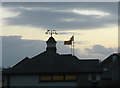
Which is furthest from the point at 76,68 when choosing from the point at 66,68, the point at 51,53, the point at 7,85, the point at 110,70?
the point at 110,70

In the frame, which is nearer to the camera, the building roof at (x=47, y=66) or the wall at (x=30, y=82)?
the wall at (x=30, y=82)

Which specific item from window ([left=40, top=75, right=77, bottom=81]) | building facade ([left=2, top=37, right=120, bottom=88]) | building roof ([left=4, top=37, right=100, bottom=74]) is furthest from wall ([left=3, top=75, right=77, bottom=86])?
building roof ([left=4, top=37, right=100, bottom=74])

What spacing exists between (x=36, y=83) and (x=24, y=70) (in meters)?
2.04

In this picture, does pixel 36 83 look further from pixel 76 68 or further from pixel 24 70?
pixel 76 68

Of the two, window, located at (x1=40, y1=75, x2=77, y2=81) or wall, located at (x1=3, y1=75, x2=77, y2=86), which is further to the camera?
window, located at (x1=40, y1=75, x2=77, y2=81)

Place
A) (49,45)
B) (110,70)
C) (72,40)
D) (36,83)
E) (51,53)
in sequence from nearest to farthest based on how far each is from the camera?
1. (36,83)
2. (51,53)
3. (49,45)
4. (72,40)
5. (110,70)

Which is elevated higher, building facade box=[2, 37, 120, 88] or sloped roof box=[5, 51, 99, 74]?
sloped roof box=[5, 51, 99, 74]

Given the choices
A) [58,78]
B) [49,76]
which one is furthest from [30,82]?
[58,78]

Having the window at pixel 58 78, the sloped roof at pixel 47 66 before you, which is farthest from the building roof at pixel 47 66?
the window at pixel 58 78

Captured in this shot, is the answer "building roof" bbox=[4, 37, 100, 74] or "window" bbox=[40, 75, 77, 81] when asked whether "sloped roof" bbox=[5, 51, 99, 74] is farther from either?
"window" bbox=[40, 75, 77, 81]

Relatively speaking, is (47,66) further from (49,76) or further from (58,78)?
(58,78)

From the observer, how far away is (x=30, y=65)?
130ft

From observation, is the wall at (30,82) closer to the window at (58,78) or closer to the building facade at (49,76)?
the building facade at (49,76)

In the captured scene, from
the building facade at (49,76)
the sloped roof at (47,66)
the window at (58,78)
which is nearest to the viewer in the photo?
the building facade at (49,76)
